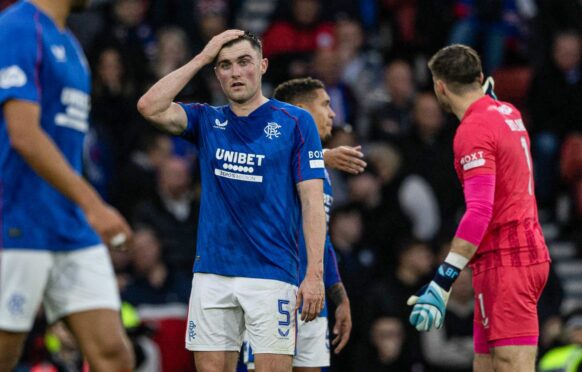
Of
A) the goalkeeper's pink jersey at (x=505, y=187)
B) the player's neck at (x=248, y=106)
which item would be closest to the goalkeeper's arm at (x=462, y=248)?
the goalkeeper's pink jersey at (x=505, y=187)

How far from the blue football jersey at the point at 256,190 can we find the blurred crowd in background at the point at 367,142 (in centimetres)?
382

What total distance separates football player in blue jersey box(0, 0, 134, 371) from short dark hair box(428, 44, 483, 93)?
2.79 metres

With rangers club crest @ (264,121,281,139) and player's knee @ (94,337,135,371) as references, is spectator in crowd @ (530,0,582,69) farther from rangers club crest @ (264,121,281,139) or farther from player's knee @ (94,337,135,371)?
player's knee @ (94,337,135,371)

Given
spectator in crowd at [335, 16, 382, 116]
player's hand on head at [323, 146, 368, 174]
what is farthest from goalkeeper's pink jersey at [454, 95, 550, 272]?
spectator in crowd at [335, 16, 382, 116]

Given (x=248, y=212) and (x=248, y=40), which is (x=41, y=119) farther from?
(x=248, y=40)

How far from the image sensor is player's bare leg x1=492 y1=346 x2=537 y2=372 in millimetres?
7098

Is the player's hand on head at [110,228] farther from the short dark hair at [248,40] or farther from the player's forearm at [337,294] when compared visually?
the player's forearm at [337,294]

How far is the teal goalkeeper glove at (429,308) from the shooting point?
7.05 m

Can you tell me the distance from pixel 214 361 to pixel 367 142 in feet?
24.3

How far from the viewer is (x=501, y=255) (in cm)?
723

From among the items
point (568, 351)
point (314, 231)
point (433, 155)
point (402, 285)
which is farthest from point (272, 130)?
point (433, 155)

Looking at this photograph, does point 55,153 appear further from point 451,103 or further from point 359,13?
point 359,13

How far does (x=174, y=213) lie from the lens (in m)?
12.7

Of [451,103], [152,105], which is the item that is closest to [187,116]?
[152,105]
